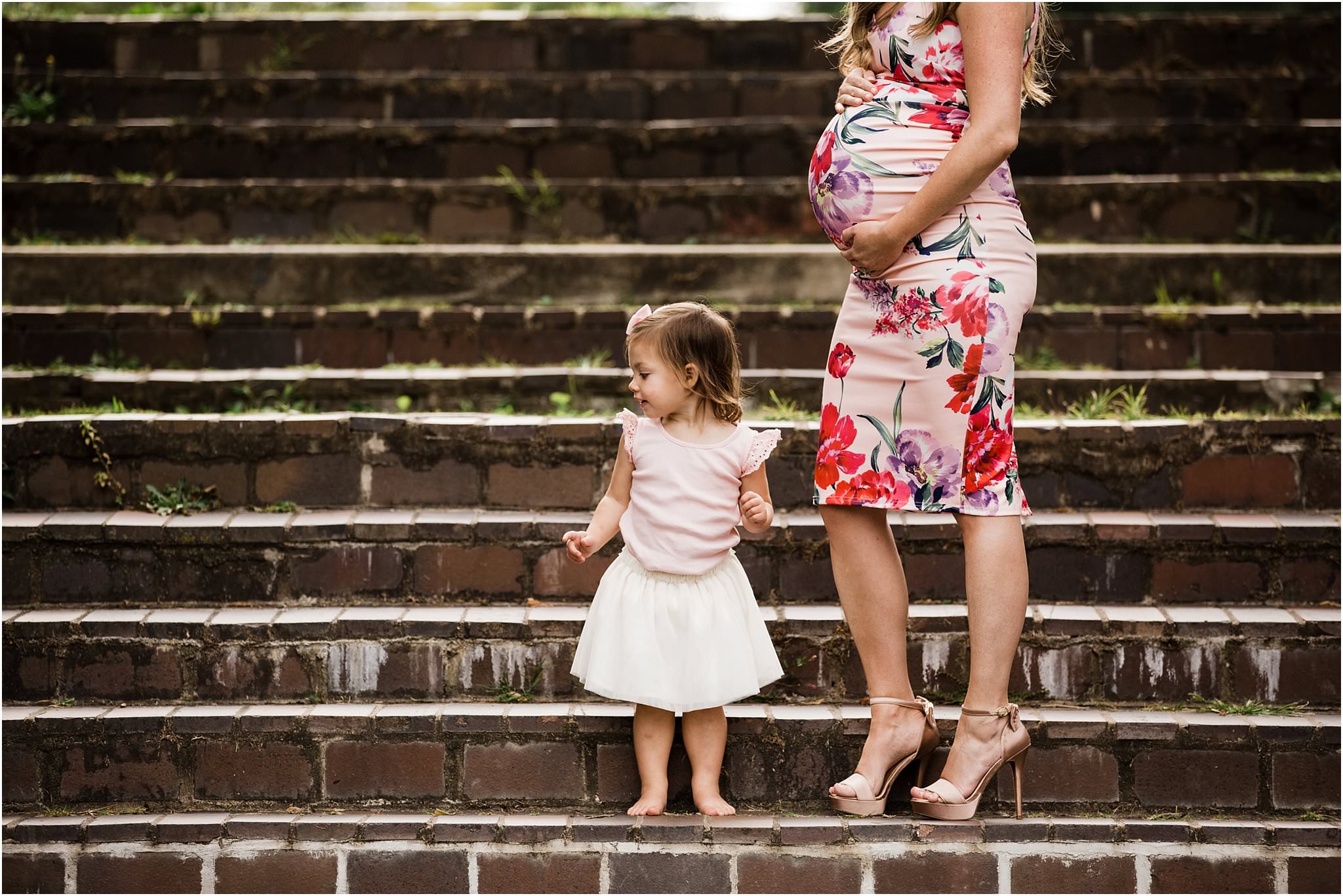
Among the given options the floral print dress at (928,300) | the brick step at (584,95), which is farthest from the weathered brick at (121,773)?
the brick step at (584,95)

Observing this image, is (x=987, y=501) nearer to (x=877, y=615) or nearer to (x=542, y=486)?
(x=877, y=615)

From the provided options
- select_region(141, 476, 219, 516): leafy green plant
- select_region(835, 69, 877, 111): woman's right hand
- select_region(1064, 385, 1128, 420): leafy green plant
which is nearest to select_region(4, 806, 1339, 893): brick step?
select_region(141, 476, 219, 516): leafy green plant

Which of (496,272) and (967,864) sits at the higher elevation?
(496,272)

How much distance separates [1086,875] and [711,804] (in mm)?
785

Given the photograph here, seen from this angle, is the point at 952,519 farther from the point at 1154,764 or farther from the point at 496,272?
the point at 496,272

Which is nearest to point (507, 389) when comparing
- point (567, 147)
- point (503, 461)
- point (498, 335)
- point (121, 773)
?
point (498, 335)

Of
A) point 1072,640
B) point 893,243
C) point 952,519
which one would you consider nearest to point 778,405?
point 952,519

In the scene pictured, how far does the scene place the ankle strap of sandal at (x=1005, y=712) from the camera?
97.7 inches

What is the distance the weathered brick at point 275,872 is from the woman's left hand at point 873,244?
1.65 metres

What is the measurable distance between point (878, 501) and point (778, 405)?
1349 millimetres

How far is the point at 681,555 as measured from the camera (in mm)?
2666

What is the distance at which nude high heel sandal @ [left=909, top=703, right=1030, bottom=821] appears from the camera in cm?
250

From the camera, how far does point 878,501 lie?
2467 mm

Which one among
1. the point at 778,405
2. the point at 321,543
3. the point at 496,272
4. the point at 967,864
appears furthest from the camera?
the point at 496,272
